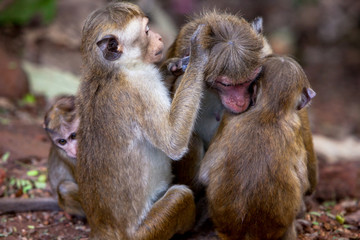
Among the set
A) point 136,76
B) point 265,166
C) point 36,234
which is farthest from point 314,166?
point 36,234

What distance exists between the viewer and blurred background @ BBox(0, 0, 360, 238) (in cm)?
841

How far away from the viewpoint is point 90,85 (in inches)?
210

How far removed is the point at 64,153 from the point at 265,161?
2.81m

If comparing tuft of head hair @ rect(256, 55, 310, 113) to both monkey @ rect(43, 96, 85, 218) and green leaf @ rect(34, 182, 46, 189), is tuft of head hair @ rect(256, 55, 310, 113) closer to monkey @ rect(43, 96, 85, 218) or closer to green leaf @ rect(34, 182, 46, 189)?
monkey @ rect(43, 96, 85, 218)

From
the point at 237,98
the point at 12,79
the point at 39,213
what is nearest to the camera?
the point at 237,98

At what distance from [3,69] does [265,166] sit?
785 cm

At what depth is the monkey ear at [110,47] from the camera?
5094 mm

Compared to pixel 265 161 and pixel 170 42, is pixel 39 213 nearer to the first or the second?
pixel 265 161

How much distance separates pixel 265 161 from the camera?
15.9 ft

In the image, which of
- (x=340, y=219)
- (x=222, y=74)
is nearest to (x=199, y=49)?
(x=222, y=74)

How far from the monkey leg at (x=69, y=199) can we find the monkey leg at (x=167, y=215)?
1360 mm

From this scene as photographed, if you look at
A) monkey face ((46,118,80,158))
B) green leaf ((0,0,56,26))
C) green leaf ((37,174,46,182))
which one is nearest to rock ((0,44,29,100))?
green leaf ((0,0,56,26))

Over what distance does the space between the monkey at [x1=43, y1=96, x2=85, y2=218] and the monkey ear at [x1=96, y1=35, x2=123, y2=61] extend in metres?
1.41

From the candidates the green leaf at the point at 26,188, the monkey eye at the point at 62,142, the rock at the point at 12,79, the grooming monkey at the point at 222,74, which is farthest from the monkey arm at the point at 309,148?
the rock at the point at 12,79
